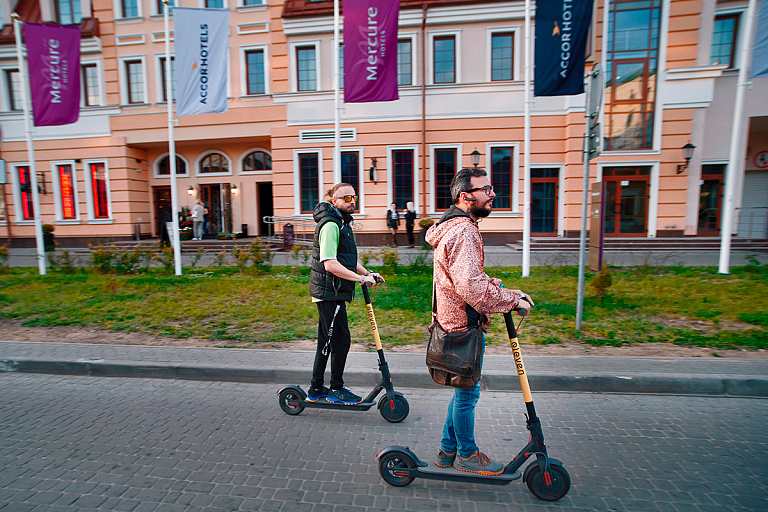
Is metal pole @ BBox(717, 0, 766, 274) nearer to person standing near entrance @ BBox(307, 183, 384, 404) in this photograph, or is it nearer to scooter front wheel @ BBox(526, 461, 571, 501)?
scooter front wheel @ BBox(526, 461, 571, 501)

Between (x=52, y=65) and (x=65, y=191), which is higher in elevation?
(x=52, y=65)

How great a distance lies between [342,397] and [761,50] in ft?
44.2

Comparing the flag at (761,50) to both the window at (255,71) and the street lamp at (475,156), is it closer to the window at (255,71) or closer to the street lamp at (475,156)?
the street lamp at (475,156)

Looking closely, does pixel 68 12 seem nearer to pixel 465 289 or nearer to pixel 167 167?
pixel 167 167

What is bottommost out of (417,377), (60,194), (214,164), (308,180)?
(417,377)

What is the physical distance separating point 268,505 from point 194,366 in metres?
2.91

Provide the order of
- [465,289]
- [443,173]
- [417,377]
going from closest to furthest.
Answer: [465,289] < [417,377] < [443,173]

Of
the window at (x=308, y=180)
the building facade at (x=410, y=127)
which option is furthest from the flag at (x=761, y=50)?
the window at (x=308, y=180)

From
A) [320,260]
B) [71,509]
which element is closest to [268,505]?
[71,509]

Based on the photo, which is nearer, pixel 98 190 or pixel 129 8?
pixel 129 8

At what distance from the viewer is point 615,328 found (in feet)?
Answer: 20.3

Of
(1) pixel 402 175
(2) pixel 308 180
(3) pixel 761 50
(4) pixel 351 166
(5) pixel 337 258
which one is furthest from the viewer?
(2) pixel 308 180

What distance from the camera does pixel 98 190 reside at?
1998 centimetres

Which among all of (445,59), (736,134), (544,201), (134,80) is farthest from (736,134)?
(134,80)
